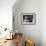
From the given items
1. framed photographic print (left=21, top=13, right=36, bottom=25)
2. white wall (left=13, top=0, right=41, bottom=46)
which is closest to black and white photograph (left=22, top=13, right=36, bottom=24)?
framed photographic print (left=21, top=13, right=36, bottom=25)

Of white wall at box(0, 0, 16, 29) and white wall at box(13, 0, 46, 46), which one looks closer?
white wall at box(0, 0, 16, 29)

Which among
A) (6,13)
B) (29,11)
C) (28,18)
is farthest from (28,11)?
(6,13)

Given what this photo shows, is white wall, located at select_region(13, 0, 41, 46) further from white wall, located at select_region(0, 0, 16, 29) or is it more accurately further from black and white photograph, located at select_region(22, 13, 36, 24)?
white wall, located at select_region(0, 0, 16, 29)

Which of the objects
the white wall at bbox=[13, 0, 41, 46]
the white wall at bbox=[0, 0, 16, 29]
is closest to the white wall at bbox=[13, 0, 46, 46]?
the white wall at bbox=[13, 0, 41, 46]

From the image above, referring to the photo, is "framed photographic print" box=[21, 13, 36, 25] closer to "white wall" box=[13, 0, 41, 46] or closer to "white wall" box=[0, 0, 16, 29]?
"white wall" box=[13, 0, 41, 46]

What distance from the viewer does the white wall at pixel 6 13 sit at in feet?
15.6

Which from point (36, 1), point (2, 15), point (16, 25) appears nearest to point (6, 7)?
point (2, 15)

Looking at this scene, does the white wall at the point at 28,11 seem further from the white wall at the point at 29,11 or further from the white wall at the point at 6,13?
the white wall at the point at 6,13

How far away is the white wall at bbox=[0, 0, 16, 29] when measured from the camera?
4.76m

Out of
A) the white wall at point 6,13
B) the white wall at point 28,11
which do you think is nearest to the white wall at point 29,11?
the white wall at point 28,11

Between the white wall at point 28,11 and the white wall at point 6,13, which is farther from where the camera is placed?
the white wall at point 28,11

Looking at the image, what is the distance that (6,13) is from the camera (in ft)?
15.8

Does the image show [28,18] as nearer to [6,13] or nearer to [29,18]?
[29,18]

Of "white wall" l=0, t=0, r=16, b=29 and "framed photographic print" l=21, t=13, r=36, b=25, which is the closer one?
"white wall" l=0, t=0, r=16, b=29
